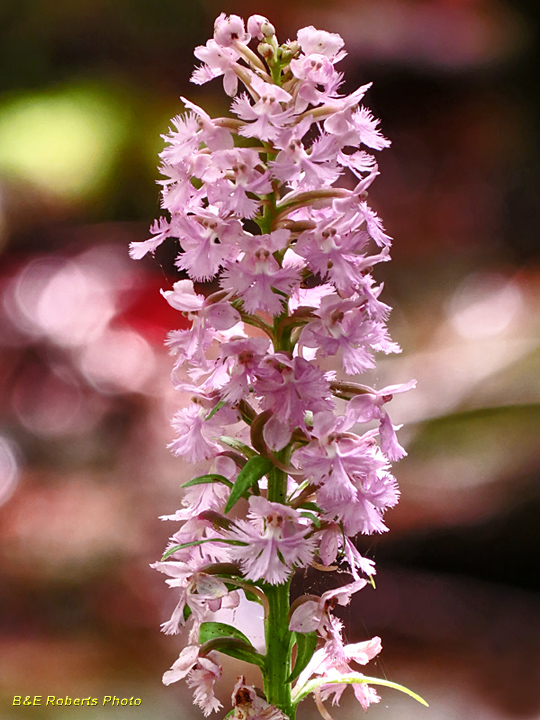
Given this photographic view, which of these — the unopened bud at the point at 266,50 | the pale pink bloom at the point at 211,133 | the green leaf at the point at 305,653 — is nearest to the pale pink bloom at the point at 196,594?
the green leaf at the point at 305,653

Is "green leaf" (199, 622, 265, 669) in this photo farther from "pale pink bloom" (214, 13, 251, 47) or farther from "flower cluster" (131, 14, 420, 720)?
"pale pink bloom" (214, 13, 251, 47)

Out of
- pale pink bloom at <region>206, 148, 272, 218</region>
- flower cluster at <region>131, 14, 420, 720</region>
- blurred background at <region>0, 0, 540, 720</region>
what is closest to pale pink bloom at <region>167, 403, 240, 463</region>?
flower cluster at <region>131, 14, 420, 720</region>

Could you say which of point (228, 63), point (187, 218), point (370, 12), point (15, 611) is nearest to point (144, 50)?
point (370, 12)

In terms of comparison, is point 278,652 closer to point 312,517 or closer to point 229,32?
point 312,517

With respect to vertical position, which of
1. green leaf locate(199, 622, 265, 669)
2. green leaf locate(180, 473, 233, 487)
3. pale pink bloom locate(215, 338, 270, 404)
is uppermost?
pale pink bloom locate(215, 338, 270, 404)

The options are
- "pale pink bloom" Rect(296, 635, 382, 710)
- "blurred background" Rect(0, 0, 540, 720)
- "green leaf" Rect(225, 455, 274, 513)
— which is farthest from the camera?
"blurred background" Rect(0, 0, 540, 720)

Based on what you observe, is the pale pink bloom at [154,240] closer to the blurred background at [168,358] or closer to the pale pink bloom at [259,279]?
the pale pink bloom at [259,279]

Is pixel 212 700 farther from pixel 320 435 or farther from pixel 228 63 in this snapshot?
pixel 228 63
